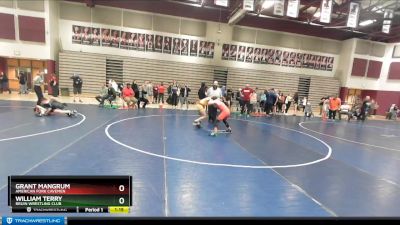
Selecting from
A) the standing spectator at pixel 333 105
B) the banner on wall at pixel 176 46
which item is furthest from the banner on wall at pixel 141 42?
the standing spectator at pixel 333 105

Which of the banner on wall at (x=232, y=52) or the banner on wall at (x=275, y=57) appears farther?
the banner on wall at (x=275, y=57)

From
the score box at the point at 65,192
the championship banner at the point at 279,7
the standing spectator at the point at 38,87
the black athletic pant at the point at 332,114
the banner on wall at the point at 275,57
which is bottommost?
the black athletic pant at the point at 332,114

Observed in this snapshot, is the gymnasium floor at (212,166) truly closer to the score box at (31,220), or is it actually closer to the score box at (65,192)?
the score box at (65,192)

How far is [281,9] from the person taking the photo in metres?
13.2

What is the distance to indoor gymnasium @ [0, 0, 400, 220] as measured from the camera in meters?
3.99

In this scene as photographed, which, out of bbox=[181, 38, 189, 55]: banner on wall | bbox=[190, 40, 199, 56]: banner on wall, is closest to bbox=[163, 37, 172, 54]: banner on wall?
bbox=[181, 38, 189, 55]: banner on wall

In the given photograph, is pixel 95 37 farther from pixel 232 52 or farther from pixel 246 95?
pixel 246 95

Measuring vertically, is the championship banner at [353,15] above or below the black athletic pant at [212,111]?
above

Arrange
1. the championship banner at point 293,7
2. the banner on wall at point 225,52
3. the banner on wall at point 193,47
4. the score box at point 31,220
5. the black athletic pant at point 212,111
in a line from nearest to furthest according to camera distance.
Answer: the score box at point 31,220 < the black athletic pant at point 212,111 < the championship banner at point 293,7 < the banner on wall at point 193,47 < the banner on wall at point 225,52

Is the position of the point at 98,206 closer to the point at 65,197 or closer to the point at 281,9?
the point at 65,197

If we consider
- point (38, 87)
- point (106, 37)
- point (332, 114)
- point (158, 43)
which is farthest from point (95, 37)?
point (332, 114)

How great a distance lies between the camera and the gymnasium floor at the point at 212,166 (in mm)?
4027

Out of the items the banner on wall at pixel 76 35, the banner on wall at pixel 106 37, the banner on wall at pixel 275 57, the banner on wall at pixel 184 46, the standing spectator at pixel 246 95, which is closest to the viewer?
the standing spectator at pixel 246 95

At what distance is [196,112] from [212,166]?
379 inches
